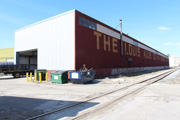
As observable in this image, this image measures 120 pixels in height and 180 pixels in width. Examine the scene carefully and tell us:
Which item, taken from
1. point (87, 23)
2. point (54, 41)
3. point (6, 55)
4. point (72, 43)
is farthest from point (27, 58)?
point (6, 55)

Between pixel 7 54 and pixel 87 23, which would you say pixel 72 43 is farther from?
pixel 7 54

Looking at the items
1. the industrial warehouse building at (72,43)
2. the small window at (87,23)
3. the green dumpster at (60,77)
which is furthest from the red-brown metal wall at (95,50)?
the green dumpster at (60,77)

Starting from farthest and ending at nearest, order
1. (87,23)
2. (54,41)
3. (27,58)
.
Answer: (27,58) < (87,23) < (54,41)

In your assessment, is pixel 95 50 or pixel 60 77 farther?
pixel 95 50

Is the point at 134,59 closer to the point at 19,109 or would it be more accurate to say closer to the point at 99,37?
the point at 99,37

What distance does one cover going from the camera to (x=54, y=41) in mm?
19594

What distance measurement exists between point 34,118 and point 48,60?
15896 mm

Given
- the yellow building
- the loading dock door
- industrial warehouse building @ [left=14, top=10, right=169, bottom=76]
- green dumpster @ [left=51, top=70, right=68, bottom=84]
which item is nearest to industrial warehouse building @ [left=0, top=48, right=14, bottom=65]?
the yellow building

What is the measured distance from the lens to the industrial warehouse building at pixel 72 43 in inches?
703

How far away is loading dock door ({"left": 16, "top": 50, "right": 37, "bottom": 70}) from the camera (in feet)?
87.8

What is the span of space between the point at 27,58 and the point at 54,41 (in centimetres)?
1244

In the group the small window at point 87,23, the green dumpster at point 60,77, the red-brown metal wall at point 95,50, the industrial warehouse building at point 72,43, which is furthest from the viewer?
the small window at point 87,23

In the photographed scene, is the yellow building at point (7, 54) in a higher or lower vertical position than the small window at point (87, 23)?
lower

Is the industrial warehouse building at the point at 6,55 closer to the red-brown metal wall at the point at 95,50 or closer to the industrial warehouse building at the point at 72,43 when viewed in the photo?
the industrial warehouse building at the point at 72,43
